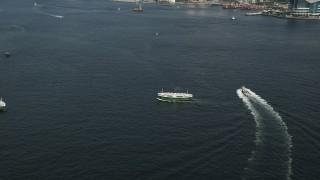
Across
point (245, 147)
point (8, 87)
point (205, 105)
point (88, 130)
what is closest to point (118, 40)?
point (8, 87)

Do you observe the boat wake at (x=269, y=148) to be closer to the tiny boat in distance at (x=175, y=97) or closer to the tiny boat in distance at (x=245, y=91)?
the tiny boat in distance at (x=245, y=91)

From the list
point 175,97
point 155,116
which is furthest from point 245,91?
point 155,116

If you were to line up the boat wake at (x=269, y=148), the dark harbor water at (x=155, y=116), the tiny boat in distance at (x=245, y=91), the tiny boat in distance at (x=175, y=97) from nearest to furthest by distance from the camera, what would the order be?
the boat wake at (x=269, y=148) < the dark harbor water at (x=155, y=116) < the tiny boat in distance at (x=175, y=97) < the tiny boat in distance at (x=245, y=91)

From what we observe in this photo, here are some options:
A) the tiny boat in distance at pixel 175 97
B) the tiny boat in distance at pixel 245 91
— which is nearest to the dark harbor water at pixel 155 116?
the tiny boat in distance at pixel 175 97

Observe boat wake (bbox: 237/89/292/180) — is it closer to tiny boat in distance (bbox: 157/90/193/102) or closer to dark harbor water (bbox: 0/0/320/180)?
dark harbor water (bbox: 0/0/320/180)

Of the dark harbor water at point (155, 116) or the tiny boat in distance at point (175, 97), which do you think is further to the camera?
the tiny boat in distance at point (175, 97)

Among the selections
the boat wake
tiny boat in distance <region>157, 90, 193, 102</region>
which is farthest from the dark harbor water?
tiny boat in distance <region>157, 90, 193, 102</region>

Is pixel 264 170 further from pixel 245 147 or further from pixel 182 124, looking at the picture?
pixel 182 124
